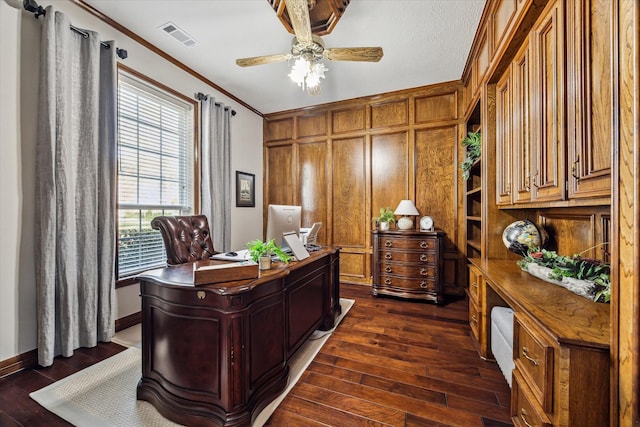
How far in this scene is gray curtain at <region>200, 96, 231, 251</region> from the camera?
3.56 m

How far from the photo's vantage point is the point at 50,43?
203 cm

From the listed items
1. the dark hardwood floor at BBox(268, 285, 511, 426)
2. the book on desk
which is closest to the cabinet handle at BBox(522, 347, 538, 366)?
the dark hardwood floor at BBox(268, 285, 511, 426)

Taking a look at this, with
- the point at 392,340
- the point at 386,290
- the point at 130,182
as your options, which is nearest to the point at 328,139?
the point at 386,290

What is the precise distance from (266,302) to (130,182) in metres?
2.27

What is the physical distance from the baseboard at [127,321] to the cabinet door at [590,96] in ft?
12.2

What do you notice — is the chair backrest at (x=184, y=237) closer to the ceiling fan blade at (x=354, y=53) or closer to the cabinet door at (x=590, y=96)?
the ceiling fan blade at (x=354, y=53)

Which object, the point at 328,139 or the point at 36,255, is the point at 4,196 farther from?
the point at 328,139

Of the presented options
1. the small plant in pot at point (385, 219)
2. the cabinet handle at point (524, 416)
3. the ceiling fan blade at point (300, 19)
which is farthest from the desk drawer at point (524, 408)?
the small plant in pot at point (385, 219)

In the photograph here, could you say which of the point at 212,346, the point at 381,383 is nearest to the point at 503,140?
the point at 381,383

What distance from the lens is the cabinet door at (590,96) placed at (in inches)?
40.3

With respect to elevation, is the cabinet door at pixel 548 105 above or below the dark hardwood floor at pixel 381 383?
above

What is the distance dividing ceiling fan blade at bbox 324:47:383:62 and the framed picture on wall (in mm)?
2539

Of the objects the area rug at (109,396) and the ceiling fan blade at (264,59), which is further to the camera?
the ceiling fan blade at (264,59)

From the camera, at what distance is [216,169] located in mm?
3691
